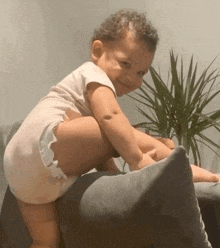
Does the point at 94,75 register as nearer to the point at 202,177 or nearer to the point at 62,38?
the point at 202,177

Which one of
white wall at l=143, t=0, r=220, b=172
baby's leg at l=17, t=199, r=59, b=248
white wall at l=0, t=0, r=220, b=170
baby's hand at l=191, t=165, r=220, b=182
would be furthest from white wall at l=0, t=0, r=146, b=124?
baby's hand at l=191, t=165, r=220, b=182

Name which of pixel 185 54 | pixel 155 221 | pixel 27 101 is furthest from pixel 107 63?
pixel 185 54

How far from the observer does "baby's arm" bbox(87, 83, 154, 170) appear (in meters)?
0.65

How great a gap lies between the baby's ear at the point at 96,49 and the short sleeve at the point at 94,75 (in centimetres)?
4

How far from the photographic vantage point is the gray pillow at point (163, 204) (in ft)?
1.77

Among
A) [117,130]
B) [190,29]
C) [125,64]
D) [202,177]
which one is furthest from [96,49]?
[190,29]

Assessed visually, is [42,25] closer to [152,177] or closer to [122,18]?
[122,18]

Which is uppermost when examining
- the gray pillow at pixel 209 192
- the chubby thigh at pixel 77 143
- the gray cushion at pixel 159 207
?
the chubby thigh at pixel 77 143

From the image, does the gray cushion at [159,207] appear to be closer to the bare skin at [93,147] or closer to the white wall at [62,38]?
the bare skin at [93,147]

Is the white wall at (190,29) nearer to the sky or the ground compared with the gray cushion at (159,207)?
nearer to the sky

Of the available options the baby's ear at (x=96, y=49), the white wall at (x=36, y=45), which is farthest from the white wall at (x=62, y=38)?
the baby's ear at (x=96, y=49)

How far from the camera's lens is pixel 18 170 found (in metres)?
0.70

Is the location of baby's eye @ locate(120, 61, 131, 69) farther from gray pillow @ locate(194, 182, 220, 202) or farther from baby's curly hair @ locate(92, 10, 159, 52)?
gray pillow @ locate(194, 182, 220, 202)

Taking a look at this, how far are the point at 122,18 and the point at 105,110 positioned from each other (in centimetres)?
30
